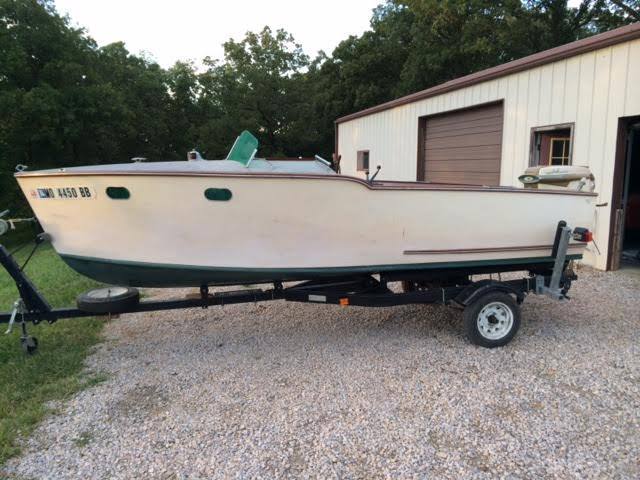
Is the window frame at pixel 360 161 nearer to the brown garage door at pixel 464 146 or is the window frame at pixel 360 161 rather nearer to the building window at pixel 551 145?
the brown garage door at pixel 464 146

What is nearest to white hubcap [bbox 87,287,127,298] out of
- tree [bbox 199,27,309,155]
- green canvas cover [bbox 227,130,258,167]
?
green canvas cover [bbox 227,130,258,167]

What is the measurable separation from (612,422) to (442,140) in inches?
335

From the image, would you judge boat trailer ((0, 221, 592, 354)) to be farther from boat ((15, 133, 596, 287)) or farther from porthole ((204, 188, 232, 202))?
porthole ((204, 188, 232, 202))

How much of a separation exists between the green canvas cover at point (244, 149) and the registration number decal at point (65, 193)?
1249 millimetres

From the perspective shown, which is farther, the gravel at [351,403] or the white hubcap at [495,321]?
the white hubcap at [495,321]

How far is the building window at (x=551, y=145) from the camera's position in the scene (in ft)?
24.4

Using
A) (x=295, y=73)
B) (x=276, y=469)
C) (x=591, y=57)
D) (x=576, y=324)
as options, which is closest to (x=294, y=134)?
(x=295, y=73)

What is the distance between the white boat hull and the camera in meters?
3.37

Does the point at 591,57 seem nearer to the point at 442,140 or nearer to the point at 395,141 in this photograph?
the point at 442,140

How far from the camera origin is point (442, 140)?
10617 millimetres

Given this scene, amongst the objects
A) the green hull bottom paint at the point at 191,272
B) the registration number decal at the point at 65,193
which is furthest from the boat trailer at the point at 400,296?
the registration number decal at the point at 65,193

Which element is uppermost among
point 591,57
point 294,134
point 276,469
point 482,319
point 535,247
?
point 294,134

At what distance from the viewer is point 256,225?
11.4 ft

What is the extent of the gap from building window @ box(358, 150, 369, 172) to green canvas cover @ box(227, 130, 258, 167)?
1140 centimetres
